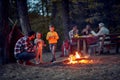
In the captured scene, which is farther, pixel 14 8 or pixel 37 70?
pixel 14 8

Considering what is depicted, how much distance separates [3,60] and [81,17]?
73.9 feet

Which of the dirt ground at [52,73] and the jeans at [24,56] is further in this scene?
the jeans at [24,56]

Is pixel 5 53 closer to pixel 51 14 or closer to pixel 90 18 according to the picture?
pixel 90 18

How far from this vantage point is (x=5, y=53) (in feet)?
39.3

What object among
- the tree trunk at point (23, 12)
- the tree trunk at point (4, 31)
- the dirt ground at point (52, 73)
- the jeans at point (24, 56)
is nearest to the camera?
the dirt ground at point (52, 73)

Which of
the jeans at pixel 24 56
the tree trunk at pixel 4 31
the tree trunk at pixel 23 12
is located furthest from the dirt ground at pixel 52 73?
the tree trunk at pixel 23 12

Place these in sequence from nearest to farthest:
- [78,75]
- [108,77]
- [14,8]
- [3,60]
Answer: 1. [108,77]
2. [78,75]
3. [3,60]
4. [14,8]

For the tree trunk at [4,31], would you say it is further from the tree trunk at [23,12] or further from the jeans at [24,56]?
the tree trunk at [23,12]

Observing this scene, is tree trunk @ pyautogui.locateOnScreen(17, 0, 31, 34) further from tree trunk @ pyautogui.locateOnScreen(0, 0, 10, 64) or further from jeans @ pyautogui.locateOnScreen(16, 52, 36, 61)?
tree trunk @ pyautogui.locateOnScreen(0, 0, 10, 64)

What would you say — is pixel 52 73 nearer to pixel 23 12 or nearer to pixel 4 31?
pixel 4 31

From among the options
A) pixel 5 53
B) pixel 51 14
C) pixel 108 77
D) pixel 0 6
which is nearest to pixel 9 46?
pixel 5 53

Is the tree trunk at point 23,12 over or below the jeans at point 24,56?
over

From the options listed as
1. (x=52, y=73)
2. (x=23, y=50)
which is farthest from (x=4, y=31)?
(x=52, y=73)

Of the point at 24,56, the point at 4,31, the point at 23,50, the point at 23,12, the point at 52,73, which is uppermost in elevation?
the point at 23,12
